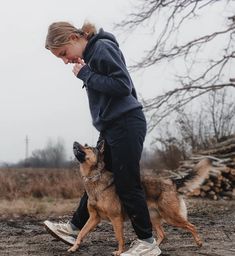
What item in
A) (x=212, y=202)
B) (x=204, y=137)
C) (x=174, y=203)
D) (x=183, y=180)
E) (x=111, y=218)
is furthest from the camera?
(x=204, y=137)

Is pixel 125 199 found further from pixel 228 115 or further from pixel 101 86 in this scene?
pixel 228 115

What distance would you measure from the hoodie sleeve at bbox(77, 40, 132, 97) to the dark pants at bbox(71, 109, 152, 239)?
275mm

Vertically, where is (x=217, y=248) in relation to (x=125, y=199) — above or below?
below

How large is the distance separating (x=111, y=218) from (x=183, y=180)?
1.06 meters

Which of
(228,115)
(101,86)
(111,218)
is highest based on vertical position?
(228,115)

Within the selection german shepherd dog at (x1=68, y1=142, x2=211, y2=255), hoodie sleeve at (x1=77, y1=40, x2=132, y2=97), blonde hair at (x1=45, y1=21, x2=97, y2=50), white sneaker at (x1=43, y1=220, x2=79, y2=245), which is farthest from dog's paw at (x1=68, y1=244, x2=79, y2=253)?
blonde hair at (x1=45, y1=21, x2=97, y2=50)

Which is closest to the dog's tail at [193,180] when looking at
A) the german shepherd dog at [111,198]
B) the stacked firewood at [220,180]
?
the german shepherd dog at [111,198]

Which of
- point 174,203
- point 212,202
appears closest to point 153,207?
point 174,203

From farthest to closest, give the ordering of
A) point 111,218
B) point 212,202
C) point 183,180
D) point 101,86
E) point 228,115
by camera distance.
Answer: point 228,115 < point 212,202 < point 183,180 < point 111,218 < point 101,86

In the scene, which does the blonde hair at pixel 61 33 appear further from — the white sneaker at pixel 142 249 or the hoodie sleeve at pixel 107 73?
the white sneaker at pixel 142 249

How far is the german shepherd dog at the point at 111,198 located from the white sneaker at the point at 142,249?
0.17m

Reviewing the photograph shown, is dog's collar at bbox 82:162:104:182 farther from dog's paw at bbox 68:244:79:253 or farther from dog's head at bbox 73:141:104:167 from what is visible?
dog's paw at bbox 68:244:79:253

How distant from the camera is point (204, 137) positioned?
2156cm

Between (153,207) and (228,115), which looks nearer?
(153,207)
